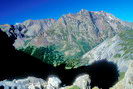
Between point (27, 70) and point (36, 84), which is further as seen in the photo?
point (27, 70)

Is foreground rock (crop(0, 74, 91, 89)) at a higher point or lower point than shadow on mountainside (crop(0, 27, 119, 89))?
lower

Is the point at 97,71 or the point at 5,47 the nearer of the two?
the point at 5,47

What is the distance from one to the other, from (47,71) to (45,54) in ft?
156

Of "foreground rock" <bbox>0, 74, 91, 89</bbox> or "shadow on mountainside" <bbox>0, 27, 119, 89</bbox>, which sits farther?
"shadow on mountainside" <bbox>0, 27, 119, 89</bbox>

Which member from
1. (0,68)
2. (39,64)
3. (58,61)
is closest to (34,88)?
(0,68)

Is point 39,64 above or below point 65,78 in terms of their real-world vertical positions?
above

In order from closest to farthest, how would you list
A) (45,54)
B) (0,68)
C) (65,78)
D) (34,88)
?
(34,88), (0,68), (65,78), (45,54)

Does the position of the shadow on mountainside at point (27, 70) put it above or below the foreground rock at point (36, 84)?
above

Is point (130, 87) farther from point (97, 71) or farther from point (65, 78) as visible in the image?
point (97, 71)

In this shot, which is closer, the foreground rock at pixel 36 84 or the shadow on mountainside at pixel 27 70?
the foreground rock at pixel 36 84

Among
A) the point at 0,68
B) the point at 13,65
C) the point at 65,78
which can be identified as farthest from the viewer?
the point at 65,78

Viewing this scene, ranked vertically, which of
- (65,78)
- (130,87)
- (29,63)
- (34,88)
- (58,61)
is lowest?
(130,87)

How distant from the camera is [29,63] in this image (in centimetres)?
8881

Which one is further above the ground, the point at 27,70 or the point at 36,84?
the point at 27,70
